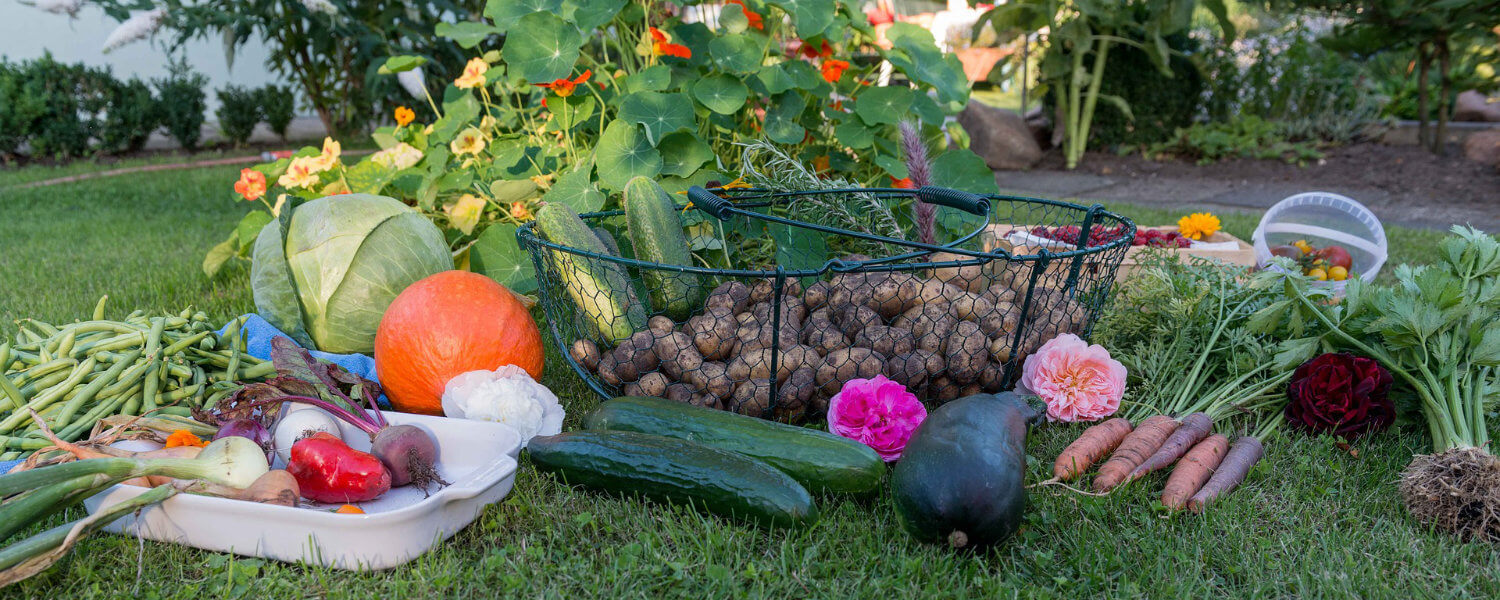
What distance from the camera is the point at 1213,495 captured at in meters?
1.73

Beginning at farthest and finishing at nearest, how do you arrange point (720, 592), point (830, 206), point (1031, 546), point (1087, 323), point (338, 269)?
point (830, 206) → point (338, 269) → point (1087, 323) → point (1031, 546) → point (720, 592)

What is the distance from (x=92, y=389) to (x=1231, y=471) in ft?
8.10

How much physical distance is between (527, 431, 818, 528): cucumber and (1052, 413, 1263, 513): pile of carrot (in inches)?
23.1

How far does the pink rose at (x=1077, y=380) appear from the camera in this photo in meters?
2.03

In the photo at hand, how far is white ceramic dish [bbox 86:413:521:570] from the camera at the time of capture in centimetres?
145

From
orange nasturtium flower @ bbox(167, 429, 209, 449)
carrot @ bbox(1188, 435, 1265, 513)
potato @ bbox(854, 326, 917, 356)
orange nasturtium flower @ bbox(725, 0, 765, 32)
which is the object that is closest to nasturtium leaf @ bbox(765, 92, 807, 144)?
orange nasturtium flower @ bbox(725, 0, 765, 32)

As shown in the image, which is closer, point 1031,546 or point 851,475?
point 1031,546

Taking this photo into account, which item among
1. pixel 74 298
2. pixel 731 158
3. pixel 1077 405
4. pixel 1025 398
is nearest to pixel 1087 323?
pixel 1077 405

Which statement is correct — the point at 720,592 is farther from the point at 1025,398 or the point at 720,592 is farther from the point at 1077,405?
the point at 1077,405

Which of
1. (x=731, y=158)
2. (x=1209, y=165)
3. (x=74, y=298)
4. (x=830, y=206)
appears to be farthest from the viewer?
(x=1209, y=165)

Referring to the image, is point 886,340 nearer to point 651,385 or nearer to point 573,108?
point 651,385

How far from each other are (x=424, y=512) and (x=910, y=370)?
1.11m

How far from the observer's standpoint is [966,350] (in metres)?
2.04

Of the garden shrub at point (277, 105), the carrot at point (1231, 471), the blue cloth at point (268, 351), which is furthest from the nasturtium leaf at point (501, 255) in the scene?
the garden shrub at point (277, 105)
